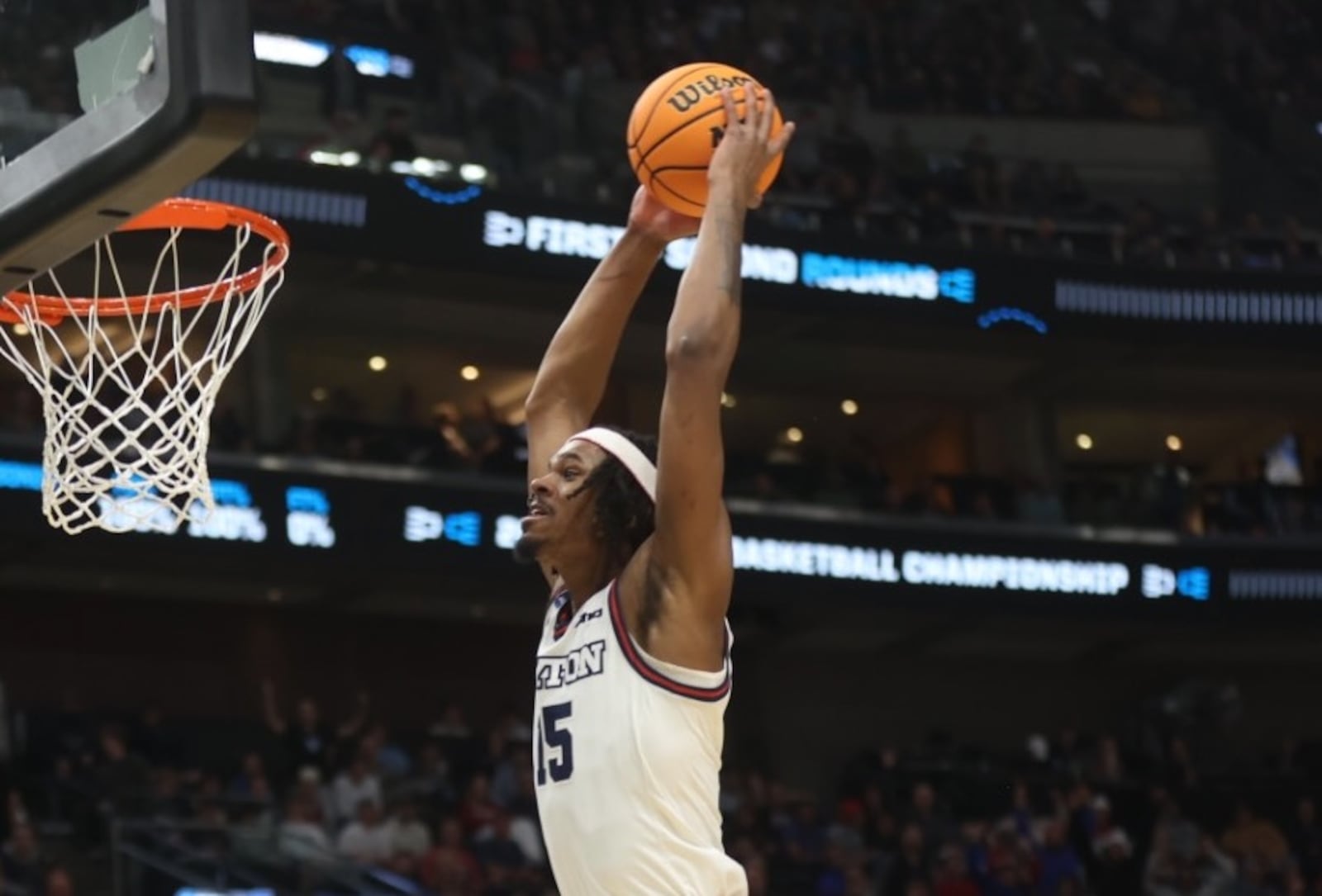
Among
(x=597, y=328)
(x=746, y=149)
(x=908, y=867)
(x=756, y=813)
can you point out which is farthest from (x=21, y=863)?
(x=746, y=149)

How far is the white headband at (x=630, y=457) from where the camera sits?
456 cm

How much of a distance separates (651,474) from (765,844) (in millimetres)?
11706

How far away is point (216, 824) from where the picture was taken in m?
13.5

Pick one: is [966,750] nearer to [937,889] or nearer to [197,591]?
[937,889]

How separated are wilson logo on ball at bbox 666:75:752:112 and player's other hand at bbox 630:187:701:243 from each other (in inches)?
7.6

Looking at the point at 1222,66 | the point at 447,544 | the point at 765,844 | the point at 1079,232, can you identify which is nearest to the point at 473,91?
the point at 447,544

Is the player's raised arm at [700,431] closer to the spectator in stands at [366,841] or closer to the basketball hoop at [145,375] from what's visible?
the basketball hoop at [145,375]

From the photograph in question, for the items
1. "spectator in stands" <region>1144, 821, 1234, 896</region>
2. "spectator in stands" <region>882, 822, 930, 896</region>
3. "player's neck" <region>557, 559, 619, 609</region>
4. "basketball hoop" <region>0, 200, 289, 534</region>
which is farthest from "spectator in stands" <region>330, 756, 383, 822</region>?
"player's neck" <region>557, 559, 619, 609</region>

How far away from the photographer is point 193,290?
21.5ft

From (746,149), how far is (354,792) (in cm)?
1104

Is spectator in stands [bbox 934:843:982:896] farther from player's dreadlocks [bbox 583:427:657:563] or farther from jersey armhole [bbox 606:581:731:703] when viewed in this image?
jersey armhole [bbox 606:581:731:703]

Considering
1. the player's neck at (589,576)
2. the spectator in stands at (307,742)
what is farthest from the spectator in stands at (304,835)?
the player's neck at (589,576)

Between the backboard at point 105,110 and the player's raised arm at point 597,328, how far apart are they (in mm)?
956

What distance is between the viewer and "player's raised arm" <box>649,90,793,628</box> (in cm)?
429
